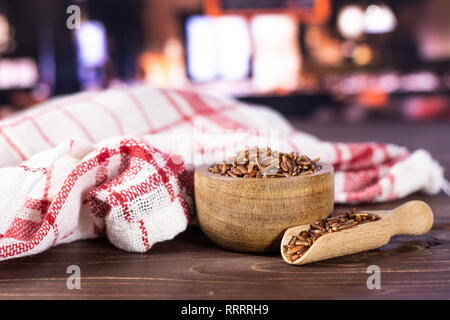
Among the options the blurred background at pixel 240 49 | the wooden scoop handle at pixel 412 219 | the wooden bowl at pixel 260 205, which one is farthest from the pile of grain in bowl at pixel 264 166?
the blurred background at pixel 240 49

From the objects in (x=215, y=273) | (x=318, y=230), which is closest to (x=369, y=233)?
(x=318, y=230)

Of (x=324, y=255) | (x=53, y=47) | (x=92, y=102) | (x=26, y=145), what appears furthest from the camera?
(x=53, y=47)

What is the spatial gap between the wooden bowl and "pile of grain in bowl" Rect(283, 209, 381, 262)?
0.02 m

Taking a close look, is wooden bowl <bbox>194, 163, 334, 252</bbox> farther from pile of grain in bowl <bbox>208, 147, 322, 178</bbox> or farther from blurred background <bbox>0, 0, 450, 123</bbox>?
blurred background <bbox>0, 0, 450, 123</bbox>

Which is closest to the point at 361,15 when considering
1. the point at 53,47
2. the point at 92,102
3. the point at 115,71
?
the point at 115,71

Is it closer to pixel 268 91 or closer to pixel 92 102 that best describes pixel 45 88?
pixel 268 91

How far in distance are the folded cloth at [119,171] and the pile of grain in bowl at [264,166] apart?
103mm

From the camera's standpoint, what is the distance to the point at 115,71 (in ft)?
13.5

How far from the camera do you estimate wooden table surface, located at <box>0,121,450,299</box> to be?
547 millimetres

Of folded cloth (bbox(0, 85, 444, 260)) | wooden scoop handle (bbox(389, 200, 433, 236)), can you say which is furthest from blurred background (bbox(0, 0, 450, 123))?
wooden scoop handle (bbox(389, 200, 433, 236))

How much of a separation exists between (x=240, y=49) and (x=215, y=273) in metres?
3.74
